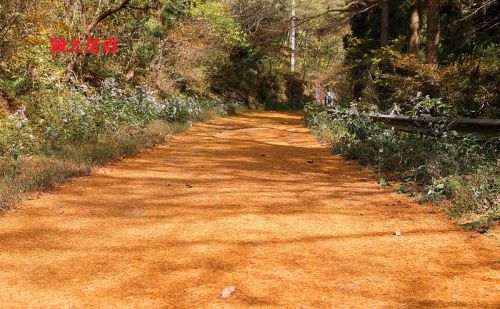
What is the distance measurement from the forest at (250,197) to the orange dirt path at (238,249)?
0.07 ft

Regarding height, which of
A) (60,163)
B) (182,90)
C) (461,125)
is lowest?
(60,163)

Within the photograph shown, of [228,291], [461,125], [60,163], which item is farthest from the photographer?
[461,125]

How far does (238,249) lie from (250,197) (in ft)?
6.93

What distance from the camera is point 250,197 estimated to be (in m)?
6.23

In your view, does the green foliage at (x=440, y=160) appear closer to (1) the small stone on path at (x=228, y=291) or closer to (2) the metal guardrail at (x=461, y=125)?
(2) the metal guardrail at (x=461, y=125)

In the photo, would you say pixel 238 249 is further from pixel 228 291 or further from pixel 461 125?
pixel 461 125

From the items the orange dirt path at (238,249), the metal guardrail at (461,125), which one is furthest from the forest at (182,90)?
the orange dirt path at (238,249)

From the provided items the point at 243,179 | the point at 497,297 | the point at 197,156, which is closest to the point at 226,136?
the point at 197,156

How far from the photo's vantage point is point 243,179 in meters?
7.58

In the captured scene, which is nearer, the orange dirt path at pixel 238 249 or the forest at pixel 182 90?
the orange dirt path at pixel 238 249

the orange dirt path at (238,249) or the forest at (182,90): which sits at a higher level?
the forest at (182,90)

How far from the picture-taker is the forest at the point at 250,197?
337cm

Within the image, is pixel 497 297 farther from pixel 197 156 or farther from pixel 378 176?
pixel 197 156

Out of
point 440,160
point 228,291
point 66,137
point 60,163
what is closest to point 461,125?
point 440,160
